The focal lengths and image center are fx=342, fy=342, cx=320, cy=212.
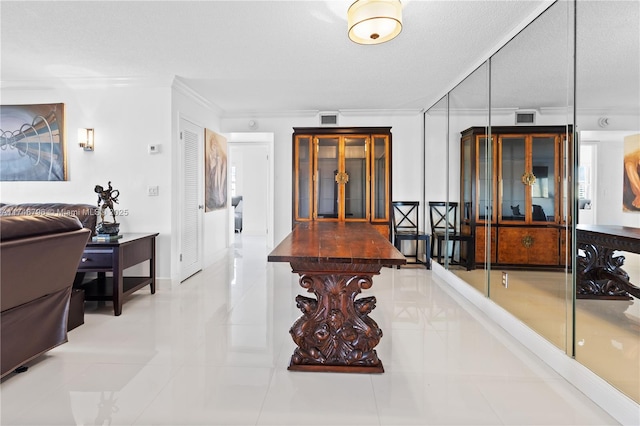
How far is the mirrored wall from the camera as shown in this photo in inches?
70.9

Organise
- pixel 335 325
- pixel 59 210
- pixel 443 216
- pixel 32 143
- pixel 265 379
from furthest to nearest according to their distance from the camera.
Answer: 1. pixel 443 216
2. pixel 32 143
3. pixel 59 210
4. pixel 335 325
5. pixel 265 379

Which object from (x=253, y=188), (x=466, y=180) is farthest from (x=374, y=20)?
(x=253, y=188)

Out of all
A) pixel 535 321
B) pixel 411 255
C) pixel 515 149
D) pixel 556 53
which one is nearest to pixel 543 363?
pixel 535 321

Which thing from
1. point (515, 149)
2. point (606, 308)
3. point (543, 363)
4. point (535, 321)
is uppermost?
point (515, 149)

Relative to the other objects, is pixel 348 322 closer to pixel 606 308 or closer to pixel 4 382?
Answer: pixel 606 308

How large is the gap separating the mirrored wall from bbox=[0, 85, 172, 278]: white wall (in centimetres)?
351

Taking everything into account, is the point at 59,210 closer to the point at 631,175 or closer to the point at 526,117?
the point at 526,117

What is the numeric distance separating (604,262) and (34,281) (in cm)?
326

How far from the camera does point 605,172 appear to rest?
186 cm

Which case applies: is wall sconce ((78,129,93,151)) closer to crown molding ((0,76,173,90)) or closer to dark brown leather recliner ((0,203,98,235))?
crown molding ((0,76,173,90))

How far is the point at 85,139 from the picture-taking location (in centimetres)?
397

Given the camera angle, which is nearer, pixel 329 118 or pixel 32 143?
pixel 32 143

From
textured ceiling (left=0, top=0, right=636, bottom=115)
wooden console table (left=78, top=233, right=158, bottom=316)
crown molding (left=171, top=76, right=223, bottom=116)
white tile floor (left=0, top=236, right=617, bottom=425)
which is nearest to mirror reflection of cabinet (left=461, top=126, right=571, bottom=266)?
white tile floor (left=0, top=236, right=617, bottom=425)

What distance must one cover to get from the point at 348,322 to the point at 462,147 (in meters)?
2.98
